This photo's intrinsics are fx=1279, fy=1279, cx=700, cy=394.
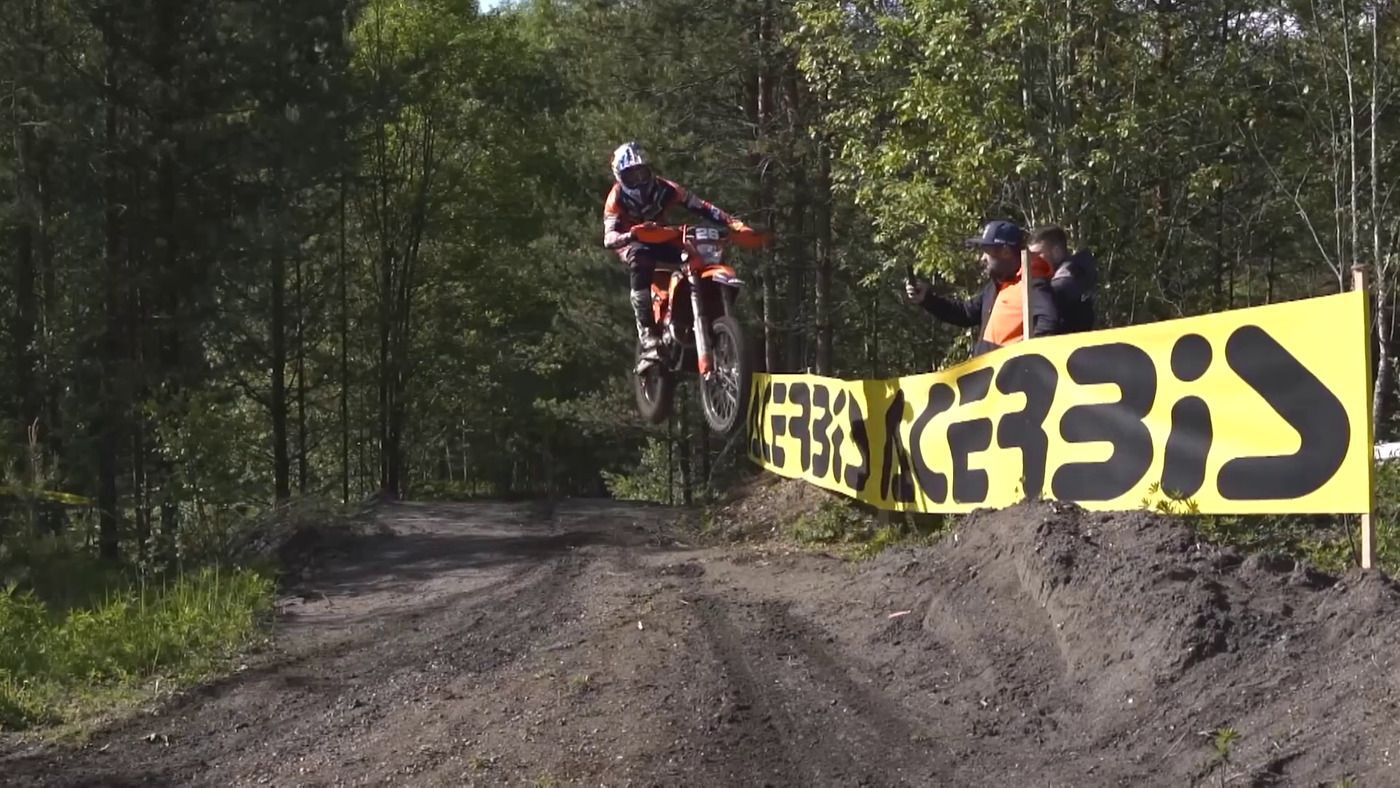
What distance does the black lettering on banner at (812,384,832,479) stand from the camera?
11.4 metres

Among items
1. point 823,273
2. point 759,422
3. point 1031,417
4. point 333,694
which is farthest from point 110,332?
point 1031,417

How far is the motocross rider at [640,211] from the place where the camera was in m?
9.52

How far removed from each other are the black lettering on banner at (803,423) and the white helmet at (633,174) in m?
3.19

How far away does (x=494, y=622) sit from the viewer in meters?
7.77

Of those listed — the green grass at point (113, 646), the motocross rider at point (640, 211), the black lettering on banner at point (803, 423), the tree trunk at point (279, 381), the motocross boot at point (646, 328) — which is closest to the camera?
the green grass at point (113, 646)

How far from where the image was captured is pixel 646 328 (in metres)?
10.3

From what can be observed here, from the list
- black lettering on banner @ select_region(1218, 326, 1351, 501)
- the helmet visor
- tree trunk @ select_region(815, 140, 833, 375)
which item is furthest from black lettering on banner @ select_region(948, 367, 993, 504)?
tree trunk @ select_region(815, 140, 833, 375)

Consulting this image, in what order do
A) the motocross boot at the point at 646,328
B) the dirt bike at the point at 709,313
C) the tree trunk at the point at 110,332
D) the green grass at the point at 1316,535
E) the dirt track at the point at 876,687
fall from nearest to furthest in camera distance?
the dirt track at the point at 876,687 < the green grass at the point at 1316,535 < the dirt bike at the point at 709,313 < the motocross boot at the point at 646,328 < the tree trunk at the point at 110,332

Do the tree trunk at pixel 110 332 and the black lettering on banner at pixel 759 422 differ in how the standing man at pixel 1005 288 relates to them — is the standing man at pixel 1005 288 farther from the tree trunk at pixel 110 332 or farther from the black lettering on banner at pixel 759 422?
the tree trunk at pixel 110 332

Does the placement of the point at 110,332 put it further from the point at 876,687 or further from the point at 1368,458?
the point at 1368,458

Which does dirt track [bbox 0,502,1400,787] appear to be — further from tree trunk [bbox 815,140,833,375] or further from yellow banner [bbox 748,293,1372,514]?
tree trunk [bbox 815,140,833,375]

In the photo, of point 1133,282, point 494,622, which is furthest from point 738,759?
point 1133,282

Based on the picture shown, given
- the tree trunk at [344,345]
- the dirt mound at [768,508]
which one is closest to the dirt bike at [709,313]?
the dirt mound at [768,508]

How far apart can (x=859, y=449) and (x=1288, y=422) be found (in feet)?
16.6
